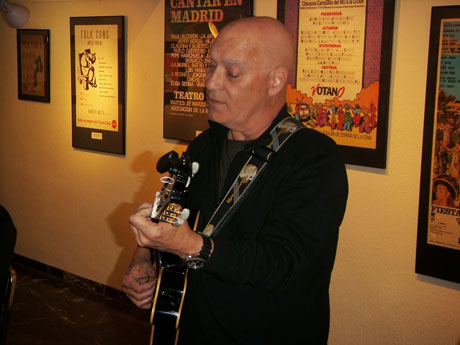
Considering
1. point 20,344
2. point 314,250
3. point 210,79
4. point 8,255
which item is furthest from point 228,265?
point 20,344

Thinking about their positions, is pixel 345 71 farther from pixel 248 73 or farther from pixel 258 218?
pixel 258 218

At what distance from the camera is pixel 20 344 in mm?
3574

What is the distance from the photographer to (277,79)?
5.93 ft

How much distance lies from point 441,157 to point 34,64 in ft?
10.8

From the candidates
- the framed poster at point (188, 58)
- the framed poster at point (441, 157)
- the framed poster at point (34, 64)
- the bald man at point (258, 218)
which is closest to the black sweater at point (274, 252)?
the bald man at point (258, 218)

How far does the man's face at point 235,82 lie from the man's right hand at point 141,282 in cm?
60

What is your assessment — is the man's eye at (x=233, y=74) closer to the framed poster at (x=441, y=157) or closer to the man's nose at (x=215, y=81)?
the man's nose at (x=215, y=81)

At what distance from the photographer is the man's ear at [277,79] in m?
1.79

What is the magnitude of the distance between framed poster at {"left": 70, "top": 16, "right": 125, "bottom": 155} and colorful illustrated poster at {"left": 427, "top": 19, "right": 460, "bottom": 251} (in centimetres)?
223

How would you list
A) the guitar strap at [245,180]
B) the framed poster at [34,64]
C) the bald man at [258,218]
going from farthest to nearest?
the framed poster at [34,64], the guitar strap at [245,180], the bald man at [258,218]

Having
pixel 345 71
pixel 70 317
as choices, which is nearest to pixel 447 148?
pixel 345 71

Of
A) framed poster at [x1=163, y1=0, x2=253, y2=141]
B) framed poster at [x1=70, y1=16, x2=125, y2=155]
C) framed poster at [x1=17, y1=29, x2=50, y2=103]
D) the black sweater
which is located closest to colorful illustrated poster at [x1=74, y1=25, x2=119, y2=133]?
framed poster at [x1=70, y1=16, x2=125, y2=155]

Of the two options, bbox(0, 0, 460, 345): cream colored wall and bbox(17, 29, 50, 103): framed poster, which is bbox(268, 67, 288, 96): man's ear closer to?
bbox(0, 0, 460, 345): cream colored wall

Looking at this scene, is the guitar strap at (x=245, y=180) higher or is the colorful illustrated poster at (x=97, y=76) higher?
the colorful illustrated poster at (x=97, y=76)
